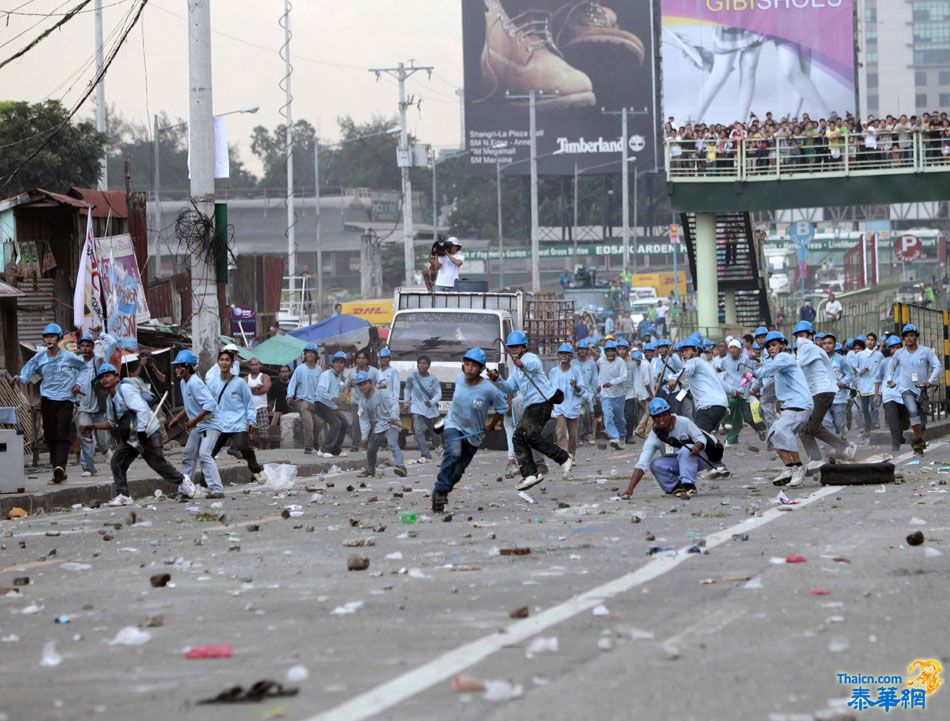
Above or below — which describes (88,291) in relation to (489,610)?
above

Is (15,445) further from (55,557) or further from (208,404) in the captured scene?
(55,557)

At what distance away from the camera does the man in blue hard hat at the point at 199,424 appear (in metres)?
17.1

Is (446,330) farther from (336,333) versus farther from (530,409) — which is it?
(530,409)

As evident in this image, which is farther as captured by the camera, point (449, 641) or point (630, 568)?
point (630, 568)

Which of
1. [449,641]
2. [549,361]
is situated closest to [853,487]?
[449,641]

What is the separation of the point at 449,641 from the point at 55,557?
509 centimetres

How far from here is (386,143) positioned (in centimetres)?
12562

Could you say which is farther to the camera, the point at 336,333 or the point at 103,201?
the point at 336,333

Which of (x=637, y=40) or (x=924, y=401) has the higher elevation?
(x=637, y=40)

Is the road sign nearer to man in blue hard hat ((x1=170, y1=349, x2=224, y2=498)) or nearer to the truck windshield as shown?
the truck windshield


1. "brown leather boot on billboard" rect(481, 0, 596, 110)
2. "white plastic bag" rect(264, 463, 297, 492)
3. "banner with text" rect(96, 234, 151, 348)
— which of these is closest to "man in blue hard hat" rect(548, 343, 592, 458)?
"white plastic bag" rect(264, 463, 297, 492)

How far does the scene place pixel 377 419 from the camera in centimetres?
2070

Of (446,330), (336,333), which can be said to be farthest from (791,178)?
(446,330)

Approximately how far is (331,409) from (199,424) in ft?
26.1
